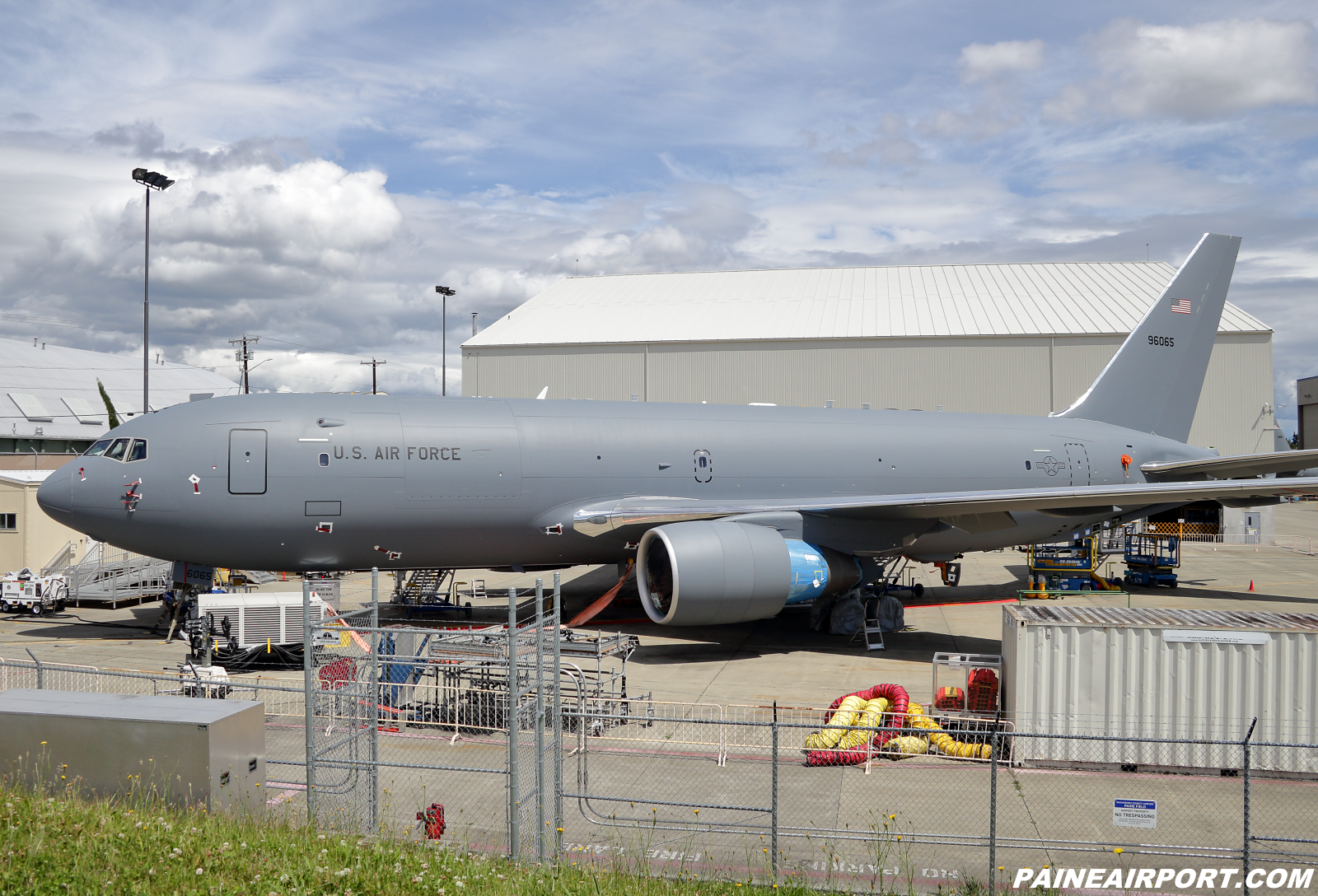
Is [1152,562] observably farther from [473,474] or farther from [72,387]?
[72,387]

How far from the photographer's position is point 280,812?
1100 cm

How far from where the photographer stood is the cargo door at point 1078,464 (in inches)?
1061

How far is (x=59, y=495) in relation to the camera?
1919 cm

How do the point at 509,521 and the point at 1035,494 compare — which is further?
the point at 509,521

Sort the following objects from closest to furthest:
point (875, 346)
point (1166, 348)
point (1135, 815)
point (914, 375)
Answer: point (1135, 815) → point (1166, 348) → point (914, 375) → point (875, 346)

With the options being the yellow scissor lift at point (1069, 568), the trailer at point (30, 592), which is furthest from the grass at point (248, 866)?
the yellow scissor lift at point (1069, 568)

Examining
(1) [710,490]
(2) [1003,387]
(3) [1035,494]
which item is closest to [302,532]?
(1) [710,490]

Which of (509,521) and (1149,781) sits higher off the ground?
(509,521)

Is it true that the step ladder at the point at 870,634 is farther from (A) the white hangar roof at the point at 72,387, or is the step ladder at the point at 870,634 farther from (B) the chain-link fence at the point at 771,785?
(A) the white hangar roof at the point at 72,387

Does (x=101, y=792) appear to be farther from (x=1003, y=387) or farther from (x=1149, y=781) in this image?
(x=1003, y=387)

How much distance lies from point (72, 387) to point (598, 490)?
318 feet

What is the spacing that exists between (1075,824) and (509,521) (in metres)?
13.4

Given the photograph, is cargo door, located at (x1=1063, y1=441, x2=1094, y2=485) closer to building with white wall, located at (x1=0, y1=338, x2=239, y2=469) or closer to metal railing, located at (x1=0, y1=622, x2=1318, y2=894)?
metal railing, located at (x1=0, y1=622, x2=1318, y2=894)

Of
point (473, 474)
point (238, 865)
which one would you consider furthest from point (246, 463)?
point (238, 865)
